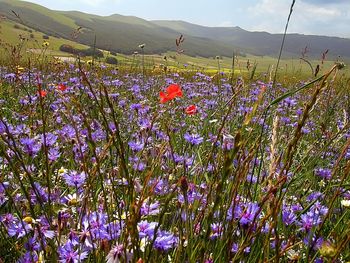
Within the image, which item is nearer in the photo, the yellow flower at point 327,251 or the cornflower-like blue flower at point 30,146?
the yellow flower at point 327,251

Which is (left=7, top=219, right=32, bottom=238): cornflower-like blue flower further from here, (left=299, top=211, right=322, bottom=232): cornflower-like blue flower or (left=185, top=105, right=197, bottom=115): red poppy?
(left=185, top=105, right=197, bottom=115): red poppy

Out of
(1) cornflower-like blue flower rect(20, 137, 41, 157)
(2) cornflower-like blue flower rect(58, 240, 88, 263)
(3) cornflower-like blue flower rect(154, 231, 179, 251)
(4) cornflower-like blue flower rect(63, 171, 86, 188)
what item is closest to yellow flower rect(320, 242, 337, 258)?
(3) cornflower-like blue flower rect(154, 231, 179, 251)

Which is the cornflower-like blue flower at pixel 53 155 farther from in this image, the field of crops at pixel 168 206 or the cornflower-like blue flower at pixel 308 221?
the cornflower-like blue flower at pixel 308 221

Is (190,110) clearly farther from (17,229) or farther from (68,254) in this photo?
(68,254)

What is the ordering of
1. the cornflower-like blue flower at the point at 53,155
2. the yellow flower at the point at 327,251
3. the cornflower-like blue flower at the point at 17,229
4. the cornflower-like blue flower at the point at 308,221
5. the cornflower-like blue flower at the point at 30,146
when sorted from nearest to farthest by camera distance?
the yellow flower at the point at 327,251 → the cornflower-like blue flower at the point at 17,229 → the cornflower-like blue flower at the point at 308,221 → the cornflower-like blue flower at the point at 30,146 → the cornflower-like blue flower at the point at 53,155

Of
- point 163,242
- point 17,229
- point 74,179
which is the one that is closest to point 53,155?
point 74,179

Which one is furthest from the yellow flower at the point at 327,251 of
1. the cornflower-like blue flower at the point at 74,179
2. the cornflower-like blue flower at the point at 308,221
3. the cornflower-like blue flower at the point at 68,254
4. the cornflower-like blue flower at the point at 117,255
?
the cornflower-like blue flower at the point at 74,179

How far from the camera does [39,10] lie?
526ft

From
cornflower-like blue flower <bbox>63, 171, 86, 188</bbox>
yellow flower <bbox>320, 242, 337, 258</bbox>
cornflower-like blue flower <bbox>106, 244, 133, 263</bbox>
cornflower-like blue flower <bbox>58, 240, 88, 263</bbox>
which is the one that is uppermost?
yellow flower <bbox>320, 242, 337, 258</bbox>

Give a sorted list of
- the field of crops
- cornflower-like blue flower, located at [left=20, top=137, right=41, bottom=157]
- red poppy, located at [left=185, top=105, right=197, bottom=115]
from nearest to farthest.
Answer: the field of crops → cornflower-like blue flower, located at [left=20, top=137, right=41, bottom=157] → red poppy, located at [left=185, top=105, right=197, bottom=115]

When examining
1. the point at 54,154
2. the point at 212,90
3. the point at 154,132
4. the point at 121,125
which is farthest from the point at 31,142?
the point at 212,90

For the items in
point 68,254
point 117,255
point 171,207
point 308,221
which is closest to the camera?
point 117,255

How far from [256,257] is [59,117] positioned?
337 cm

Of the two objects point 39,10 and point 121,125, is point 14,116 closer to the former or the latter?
point 121,125
